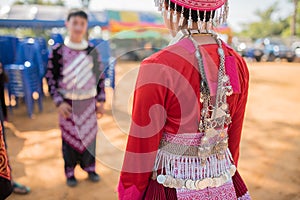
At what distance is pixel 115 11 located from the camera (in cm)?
1599

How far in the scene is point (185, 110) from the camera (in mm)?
1142

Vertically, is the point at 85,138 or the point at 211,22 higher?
the point at 211,22

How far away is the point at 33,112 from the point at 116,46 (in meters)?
11.6

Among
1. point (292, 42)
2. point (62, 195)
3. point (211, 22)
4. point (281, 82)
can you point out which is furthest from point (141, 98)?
point (292, 42)

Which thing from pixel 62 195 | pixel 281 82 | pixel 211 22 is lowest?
pixel 281 82

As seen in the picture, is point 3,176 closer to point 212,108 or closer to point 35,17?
point 212,108

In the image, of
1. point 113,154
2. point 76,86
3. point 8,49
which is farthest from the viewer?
point 8,49

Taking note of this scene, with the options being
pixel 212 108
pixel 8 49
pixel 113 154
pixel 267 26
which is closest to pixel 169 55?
pixel 212 108

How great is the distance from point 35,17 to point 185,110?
260 inches

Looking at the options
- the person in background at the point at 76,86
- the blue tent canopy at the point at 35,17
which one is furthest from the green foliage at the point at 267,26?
the person in background at the point at 76,86

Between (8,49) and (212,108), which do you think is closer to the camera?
(212,108)

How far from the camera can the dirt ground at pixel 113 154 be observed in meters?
2.97

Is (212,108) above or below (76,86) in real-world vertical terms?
above

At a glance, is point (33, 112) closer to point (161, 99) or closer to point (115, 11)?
point (161, 99)
